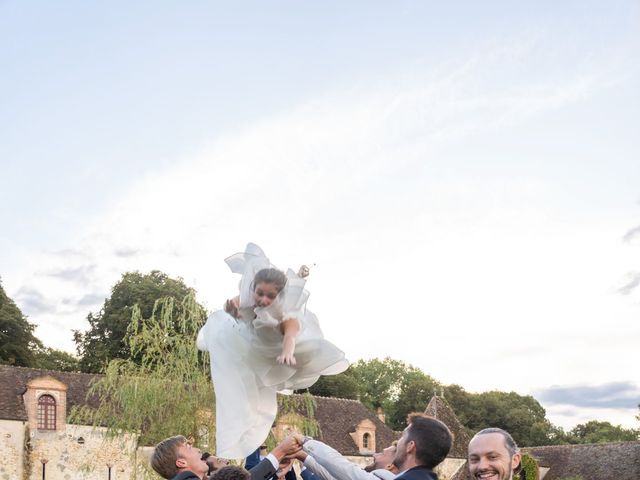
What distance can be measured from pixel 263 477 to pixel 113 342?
141ft

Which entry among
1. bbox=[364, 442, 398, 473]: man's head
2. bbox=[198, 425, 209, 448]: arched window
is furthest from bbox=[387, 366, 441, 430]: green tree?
bbox=[364, 442, 398, 473]: man's head

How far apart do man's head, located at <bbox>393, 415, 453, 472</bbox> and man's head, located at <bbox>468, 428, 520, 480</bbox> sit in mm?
581

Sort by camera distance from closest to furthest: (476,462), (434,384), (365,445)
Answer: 1. (476,462)
2. (365,445)
3. (434,384)

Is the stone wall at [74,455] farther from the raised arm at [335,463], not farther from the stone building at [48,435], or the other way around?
the raised arm at [335,463]

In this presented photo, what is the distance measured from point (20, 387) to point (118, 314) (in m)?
13.8

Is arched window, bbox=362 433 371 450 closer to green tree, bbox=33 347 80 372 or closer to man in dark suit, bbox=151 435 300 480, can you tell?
green tree, bbox=33 347 80 372

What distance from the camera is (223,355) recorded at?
6.41 metres

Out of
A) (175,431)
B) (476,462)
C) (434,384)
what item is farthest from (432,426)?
(434,384)

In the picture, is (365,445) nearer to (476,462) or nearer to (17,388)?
(17,388)

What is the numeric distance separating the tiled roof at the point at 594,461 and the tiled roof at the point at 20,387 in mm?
23059

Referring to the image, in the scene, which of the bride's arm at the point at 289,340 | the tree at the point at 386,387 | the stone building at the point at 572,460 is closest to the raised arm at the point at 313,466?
the bride's arm at the point at 289,340

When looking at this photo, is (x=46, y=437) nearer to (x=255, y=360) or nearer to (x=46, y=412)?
(x=46, y=412)

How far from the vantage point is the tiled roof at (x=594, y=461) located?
43.1 m

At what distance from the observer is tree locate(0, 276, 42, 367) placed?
4506cm
